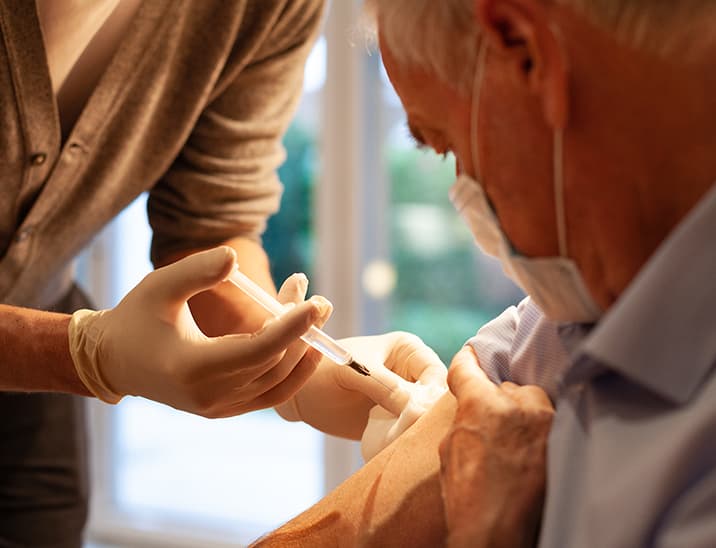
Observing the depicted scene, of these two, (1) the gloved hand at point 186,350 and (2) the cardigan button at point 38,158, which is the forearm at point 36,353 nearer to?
(1) the gloved hand at point 186,350

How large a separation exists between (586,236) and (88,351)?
Answer: 2.32 feet

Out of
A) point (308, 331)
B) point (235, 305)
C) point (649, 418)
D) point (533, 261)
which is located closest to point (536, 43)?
point (533, 261)

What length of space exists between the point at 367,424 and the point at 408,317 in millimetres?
2150

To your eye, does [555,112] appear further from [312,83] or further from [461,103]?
[312,83]

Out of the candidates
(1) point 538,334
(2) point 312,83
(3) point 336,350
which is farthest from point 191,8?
(2) point 312,83

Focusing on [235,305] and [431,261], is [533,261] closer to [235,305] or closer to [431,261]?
[235,305]

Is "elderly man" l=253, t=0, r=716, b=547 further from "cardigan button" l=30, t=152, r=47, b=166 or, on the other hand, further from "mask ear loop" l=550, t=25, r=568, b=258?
"cardigan button" l=30, t=152, r=47, b=166

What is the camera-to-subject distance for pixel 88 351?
47.3 inches

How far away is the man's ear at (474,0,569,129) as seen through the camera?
2.63 ft

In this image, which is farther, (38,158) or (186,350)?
(38,158)

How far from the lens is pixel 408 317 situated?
3.46 meters

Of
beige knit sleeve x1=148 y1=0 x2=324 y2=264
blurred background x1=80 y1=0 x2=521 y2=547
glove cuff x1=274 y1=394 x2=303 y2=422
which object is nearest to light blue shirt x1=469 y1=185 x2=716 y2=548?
glove cuff x1=274 y1=394 x2=303 y2=422

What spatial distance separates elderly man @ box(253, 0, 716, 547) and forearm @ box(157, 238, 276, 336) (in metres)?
0.59

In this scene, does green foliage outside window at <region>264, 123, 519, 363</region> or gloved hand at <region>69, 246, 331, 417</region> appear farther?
green foliage outside window at <region>264, 123, 519, 363</region>
